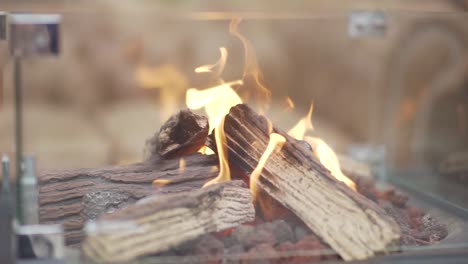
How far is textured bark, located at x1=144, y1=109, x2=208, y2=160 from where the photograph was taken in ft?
4.98

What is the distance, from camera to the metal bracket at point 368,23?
6.92 feet

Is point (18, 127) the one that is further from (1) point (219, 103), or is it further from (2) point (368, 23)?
(2) point (368, 23)

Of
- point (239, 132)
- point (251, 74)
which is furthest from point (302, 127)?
point (239, 132)

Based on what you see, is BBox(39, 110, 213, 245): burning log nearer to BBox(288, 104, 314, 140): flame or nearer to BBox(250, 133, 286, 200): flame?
BBox(250, 133, 286, 200): flame

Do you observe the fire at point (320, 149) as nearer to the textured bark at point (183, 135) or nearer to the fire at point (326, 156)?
the fire at point (326, 156)

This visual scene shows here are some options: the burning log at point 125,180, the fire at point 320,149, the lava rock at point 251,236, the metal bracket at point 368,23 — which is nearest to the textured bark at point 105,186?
the burning log at point 125,180

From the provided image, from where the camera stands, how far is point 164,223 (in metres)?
1.27

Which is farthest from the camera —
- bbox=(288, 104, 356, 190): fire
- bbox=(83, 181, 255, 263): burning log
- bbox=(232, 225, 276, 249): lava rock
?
bbox=(288, 104, 356, 190): fire

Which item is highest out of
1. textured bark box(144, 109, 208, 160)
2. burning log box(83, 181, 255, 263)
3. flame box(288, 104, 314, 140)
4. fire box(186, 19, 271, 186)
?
fire box(186, 19, 271, 186)

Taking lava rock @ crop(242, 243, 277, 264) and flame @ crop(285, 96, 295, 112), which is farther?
flame @ crop(285, 96, 295, 112)

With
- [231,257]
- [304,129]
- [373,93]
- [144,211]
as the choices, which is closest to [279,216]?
[231,257]

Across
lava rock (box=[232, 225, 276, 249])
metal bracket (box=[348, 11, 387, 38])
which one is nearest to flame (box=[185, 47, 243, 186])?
lava rock (box=[232, 225, 276, 249])

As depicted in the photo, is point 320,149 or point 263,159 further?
point 320,149

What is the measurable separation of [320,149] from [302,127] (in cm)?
13
